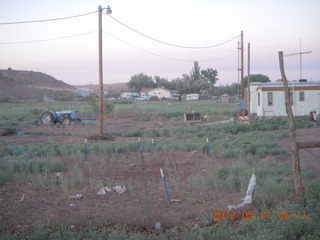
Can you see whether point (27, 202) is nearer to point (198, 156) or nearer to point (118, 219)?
point (118, 219)

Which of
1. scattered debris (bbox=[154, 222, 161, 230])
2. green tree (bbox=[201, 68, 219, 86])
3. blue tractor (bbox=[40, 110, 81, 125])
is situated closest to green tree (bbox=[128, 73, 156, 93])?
green tree (bbox=[201, 68, 219, 86])

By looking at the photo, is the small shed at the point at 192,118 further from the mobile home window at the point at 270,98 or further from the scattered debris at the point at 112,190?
the scattered debris at the point at 112,190

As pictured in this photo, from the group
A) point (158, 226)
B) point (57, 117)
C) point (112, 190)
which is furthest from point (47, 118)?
point (158, 226)

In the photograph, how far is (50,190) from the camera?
10516 mm

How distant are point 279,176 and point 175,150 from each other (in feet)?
23.9

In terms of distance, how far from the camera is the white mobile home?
110ft

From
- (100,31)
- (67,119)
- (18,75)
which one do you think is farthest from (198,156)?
(18,75)

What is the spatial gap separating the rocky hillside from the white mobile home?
240 feet

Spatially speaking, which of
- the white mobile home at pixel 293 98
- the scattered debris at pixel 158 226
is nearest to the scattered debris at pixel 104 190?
the scattered debris at pixel 158 226

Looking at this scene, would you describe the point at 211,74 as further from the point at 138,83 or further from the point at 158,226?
the point at 158,226
